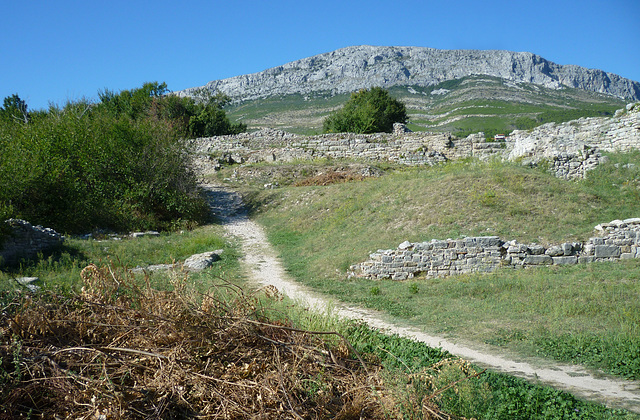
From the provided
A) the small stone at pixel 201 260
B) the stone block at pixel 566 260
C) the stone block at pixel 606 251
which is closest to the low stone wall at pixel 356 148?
the small stone at pixel 201 260

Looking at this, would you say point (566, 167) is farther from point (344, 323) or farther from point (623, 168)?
point (344, 323)

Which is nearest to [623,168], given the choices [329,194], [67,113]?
[329,194]

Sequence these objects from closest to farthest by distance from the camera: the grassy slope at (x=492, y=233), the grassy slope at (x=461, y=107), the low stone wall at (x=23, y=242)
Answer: the grassy slope at (x=492, y=233)
the low stone wall at (x=23, y=242)
the grassy slope at (x=461, y=107)

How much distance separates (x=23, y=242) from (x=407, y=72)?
138246 mm

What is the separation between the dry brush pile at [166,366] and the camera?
322 centimetres

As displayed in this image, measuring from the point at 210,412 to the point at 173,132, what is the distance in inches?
824

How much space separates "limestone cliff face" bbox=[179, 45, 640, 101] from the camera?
432 feet

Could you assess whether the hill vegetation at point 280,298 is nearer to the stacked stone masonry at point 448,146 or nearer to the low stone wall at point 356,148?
the stacked stone masonry at point 448,146

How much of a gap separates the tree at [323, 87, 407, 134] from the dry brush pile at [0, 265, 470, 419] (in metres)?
31.4

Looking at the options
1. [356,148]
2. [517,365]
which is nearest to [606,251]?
[517,365]

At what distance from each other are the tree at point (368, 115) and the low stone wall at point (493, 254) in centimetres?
2381

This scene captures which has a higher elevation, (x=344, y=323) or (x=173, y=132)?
(x=173, y=132)

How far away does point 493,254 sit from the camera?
11.3 meters

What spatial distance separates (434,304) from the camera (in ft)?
29.9
